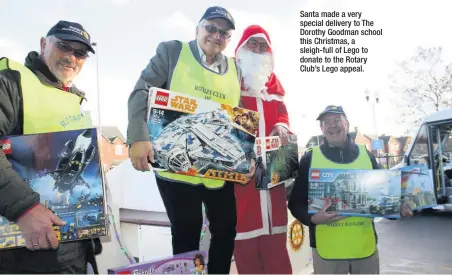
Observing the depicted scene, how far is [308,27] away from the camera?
7.58ft

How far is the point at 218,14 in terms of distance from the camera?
1.92 metres

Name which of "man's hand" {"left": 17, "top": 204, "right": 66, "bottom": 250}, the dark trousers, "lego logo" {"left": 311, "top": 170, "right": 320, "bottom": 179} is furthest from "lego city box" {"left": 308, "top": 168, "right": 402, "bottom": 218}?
"man's hand" {"left": 17, "top": 204, "right": 66, "bottom": 250}

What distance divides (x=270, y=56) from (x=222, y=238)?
3.39ft

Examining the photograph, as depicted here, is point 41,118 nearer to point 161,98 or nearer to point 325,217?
point 161,98

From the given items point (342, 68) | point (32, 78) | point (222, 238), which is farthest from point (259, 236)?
point (32, 78)

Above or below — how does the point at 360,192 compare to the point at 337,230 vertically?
above

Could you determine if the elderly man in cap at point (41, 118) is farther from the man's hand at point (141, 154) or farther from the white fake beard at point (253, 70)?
the white fake beard at point (253, 70)

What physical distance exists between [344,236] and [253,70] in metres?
1.05

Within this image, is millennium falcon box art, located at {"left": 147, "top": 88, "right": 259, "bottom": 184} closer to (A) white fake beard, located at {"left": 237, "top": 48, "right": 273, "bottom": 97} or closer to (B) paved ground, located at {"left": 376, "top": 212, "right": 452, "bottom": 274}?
(A) white fake beard, located at {"left": 237, "top": 48, "right": 273, "bottom": 97}

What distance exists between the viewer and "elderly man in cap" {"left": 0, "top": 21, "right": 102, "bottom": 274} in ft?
4.60

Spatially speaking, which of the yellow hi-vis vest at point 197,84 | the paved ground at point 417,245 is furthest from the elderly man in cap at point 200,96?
the paved ground at point 417,245

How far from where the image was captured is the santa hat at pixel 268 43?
2.17 metres

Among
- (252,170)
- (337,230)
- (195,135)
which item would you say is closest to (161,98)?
(195,135)

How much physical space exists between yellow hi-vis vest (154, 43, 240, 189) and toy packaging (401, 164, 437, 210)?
39.1 inches
